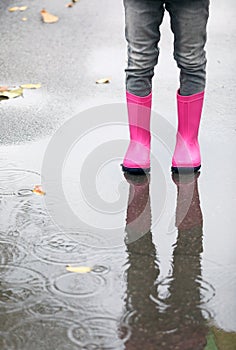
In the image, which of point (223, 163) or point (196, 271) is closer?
point (196, 271)

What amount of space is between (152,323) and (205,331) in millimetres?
206

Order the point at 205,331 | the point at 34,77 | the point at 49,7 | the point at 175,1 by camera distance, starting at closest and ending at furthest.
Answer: the point at 205,331
the point at 175,1
the point at 34,77
the point at 49,7

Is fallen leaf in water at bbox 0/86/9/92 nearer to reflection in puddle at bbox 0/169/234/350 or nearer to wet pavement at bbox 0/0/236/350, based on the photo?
wet pavement at bbox 0/0/236/350

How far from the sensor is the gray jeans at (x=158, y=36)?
4582 millimetres

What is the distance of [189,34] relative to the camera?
463 centimetres

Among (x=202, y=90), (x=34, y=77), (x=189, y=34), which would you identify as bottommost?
(x=34, y=77)

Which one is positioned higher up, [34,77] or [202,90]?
[202,90]

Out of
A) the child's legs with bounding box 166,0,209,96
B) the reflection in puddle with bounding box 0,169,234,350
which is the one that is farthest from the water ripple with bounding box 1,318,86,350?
the child's legs with bounding box 166,0,209,96

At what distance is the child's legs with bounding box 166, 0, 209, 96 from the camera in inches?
180

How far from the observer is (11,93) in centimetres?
623

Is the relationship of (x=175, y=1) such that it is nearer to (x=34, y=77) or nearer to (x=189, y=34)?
(x=189, y=34)

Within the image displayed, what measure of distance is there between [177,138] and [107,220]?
2.75 feet

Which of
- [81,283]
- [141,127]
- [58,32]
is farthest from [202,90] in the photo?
[58,32]

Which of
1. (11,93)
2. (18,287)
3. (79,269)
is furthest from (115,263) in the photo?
(11,93)
